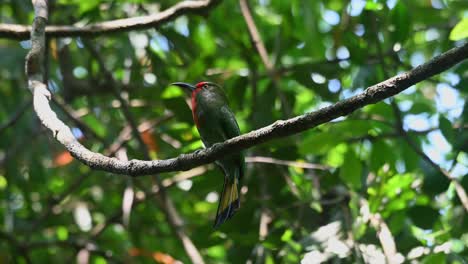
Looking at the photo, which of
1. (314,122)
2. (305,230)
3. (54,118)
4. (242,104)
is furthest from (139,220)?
(314,122)

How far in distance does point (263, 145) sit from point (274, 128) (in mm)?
2503

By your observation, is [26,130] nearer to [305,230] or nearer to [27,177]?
[27,177]

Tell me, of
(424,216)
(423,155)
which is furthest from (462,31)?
(424,216)

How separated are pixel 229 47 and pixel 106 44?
50.3 inches

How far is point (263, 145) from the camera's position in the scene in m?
4.96

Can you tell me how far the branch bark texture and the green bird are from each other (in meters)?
0.96

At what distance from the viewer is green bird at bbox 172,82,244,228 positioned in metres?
3.69

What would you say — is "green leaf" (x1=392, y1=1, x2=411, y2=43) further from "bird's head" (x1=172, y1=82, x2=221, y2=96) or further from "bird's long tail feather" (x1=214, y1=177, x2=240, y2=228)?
"bird's long tail feather" (x1=214, y1=177, x2=240, y2=228)

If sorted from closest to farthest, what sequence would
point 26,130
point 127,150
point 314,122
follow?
point 314,122 → point 127,150 → point 26,130

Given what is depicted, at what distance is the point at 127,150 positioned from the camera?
524cm

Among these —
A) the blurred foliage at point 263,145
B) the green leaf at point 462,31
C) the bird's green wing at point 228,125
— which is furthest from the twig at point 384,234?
the green leaf at point 462,31

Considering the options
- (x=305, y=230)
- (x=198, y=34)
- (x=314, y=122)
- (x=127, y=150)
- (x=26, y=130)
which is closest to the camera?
(x=314, y=122)

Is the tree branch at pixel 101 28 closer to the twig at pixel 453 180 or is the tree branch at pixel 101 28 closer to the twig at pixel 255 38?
the twig at pixel 255 38

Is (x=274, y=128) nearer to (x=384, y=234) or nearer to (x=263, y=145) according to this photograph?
(x=384, y=234)
